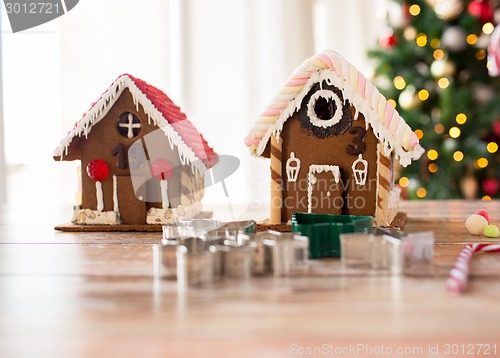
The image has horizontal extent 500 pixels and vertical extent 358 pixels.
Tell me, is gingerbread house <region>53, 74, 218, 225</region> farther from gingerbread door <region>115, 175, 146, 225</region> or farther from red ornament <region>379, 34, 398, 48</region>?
red ornament <region>379, 34, 398, 48</region>

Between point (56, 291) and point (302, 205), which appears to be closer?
point (56, 291)

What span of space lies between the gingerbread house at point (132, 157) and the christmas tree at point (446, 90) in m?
1.87

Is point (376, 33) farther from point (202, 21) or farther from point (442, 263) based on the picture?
point (442, 263)

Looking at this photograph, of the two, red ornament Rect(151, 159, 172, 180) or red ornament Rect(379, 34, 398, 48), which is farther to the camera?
red ornament Rect(379, 34, 398, 48)

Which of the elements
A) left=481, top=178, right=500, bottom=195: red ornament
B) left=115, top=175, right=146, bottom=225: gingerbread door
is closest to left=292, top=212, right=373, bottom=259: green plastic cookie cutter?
left=115, top=175, right=146, bottom=225: gingerbread door

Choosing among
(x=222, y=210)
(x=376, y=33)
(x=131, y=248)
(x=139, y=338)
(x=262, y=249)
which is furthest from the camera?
Answer: (x=376, y=33)

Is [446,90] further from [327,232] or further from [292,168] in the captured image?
[327,232]

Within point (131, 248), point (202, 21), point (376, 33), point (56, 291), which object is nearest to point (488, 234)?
point (131, 248)

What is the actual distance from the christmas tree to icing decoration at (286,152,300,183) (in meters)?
1.78

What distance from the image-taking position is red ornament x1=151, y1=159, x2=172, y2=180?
1.43m

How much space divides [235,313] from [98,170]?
80 cm

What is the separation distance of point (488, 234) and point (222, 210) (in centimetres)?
88

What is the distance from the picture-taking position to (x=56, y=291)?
87 centimetres

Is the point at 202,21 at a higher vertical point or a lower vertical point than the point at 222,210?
higher
